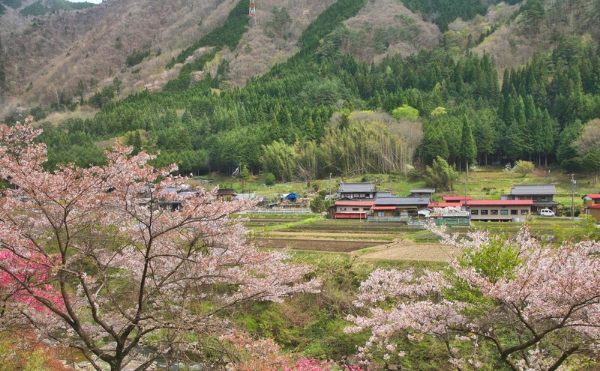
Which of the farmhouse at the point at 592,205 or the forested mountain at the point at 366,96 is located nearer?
the farmhouse at the point at 592,205

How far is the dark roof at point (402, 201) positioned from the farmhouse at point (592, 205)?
954 cm

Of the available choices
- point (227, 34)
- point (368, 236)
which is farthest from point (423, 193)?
point (227, 34)

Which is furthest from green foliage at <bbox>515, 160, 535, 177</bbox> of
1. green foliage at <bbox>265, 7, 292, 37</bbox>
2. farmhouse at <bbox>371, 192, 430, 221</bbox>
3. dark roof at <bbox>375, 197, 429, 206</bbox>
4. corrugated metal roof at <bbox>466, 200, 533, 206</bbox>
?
green foliage at <bbox>265, 7, 292, 37</bbox>

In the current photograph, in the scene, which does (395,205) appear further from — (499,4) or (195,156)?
(499,4)

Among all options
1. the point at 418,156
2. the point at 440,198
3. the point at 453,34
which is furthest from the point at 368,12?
the point at 440,198

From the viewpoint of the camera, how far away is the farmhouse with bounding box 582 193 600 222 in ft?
89.0

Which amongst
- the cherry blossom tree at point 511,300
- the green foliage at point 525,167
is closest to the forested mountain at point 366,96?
the green foliage at point 525,167

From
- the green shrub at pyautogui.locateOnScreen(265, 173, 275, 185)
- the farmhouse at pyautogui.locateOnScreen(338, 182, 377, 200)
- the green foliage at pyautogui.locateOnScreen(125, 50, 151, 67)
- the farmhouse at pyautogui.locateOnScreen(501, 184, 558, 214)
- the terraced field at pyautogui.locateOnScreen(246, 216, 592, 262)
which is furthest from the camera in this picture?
the green foliage at pyautogui.locateOnScreen(125, 50, 151, 67)

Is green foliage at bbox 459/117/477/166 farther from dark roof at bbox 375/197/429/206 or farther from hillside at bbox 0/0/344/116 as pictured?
hillside at bbox 0/0/344/116

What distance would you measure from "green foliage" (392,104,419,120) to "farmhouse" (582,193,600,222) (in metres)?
24.8

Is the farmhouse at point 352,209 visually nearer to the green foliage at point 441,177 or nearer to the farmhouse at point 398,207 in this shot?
the farmhouse at point 398,207

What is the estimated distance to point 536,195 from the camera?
103ft

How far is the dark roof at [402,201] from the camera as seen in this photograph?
32.0 meters

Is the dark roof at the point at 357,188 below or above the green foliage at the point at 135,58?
below
